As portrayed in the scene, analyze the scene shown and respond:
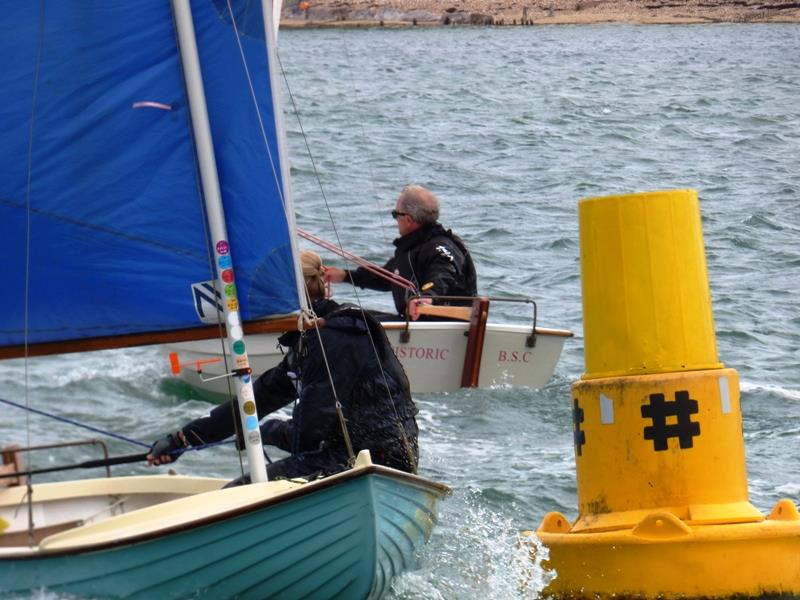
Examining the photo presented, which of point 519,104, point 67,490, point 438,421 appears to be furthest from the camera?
point 519,104

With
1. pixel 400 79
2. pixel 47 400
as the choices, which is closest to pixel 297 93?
pixel 400 79

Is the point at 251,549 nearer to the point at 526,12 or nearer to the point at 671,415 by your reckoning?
the point at 671,415

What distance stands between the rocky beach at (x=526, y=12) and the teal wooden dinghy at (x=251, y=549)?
47.4 m

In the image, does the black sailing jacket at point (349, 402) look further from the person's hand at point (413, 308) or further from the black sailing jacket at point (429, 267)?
the black sailing jacket at point (429, 267)

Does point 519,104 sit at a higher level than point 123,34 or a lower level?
lower

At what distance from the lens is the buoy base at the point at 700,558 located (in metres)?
5.05

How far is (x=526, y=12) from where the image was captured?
53.4 m

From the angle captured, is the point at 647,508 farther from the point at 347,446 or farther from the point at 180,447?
the point at 180,447

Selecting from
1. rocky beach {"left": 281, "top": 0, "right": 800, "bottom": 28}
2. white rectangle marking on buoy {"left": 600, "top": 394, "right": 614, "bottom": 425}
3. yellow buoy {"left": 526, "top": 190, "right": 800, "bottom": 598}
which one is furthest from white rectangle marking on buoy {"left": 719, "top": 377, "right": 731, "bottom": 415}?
rocky beach {"left": 281, "top": 0, "right": 800, "bottom": 28}

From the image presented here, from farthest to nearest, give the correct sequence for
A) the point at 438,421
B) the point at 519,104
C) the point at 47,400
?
the point at 519,104 < the point at 47,400 < the point at 438,421

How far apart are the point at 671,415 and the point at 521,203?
12.7m

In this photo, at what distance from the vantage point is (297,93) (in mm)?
27500

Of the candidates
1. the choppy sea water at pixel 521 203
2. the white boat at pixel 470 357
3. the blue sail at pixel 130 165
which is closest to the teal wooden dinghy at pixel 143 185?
the blue sail at pixel 130 165

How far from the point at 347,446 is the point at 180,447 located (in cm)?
75
